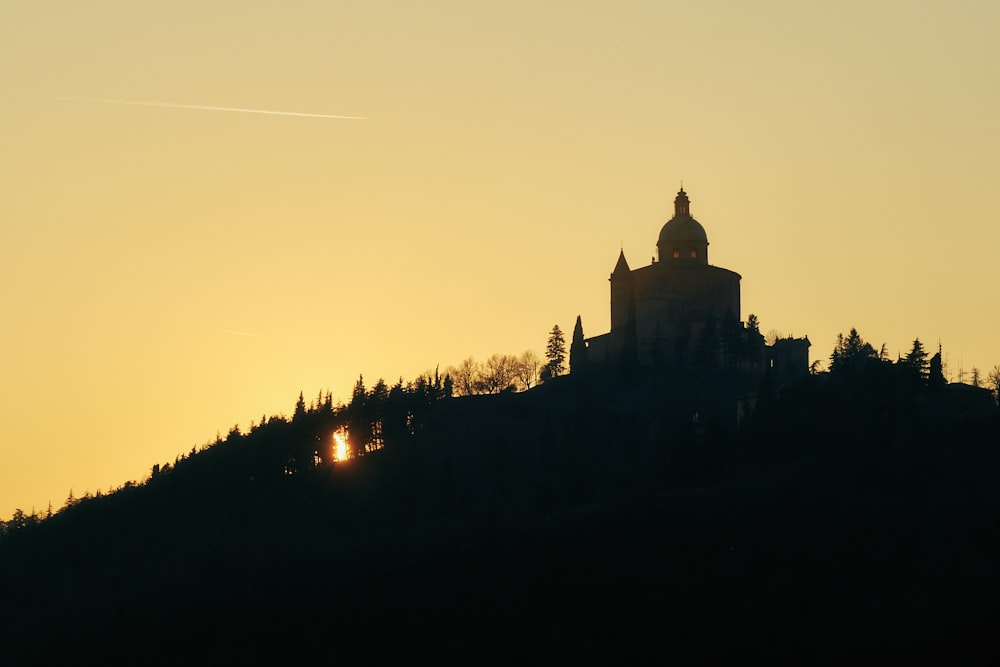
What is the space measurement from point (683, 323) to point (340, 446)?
109 ft

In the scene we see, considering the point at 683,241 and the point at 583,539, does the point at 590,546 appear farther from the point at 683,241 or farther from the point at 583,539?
the point at 683,241

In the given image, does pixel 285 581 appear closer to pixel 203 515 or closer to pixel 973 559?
pixel 203 515

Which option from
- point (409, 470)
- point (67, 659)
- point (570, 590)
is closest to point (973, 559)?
point (570, 590)

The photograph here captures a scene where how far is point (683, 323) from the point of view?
18188 centimetres

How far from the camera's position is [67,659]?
144125 mm

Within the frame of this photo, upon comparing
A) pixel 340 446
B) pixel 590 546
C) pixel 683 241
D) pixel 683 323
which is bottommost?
pixel 590 546

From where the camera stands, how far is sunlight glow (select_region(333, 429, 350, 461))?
174 metres

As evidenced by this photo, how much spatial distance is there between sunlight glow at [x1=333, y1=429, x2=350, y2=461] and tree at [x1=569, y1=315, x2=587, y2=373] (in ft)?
75.1

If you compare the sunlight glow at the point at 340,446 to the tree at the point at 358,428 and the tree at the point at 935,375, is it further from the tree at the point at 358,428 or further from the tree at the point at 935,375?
the tree at the point at 935,375

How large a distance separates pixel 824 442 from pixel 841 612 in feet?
67.6

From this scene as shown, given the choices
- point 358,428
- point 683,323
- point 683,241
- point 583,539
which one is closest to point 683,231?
point 683,241

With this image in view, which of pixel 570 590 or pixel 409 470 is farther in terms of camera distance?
pixel 409 470

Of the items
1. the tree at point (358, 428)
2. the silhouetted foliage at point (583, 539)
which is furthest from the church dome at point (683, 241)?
the tree at point (358, 428)

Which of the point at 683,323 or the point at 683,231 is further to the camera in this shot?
the point at 683,231
